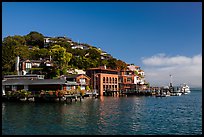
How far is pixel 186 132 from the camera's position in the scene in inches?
808

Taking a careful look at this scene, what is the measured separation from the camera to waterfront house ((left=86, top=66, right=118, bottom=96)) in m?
80.9

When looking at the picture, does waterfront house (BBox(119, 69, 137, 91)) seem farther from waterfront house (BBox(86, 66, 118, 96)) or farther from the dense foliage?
waterfront house (BBox(86, 66, 118, 96))

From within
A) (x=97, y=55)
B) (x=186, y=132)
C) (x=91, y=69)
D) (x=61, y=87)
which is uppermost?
(x=97, y=55)

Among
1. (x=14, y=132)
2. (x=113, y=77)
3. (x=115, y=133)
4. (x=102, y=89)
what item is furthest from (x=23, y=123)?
(x=113, y=77)

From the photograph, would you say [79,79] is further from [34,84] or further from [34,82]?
[34,84]

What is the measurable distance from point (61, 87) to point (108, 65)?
46.9m

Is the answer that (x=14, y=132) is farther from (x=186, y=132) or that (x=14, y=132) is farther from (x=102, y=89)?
(x=102, y=89)

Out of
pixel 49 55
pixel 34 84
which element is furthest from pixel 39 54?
pixel 34 84

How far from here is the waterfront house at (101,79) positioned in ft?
266

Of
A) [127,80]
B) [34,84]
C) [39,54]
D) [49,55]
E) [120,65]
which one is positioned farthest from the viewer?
[120,65]

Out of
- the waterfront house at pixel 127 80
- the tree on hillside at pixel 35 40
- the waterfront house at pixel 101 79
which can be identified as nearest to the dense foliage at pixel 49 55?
the tree on hillside at pixel 35 40

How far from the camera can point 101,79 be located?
8100cm

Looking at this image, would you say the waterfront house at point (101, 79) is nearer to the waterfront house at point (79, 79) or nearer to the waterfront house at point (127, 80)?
the waterfront house at point (79, 79)

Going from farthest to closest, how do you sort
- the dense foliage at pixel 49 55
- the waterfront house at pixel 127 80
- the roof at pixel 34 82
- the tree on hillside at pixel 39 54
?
the waterfront house at pixel 127 80
the tree on hillside at pixel 39 54
the dense foliage at pixel 49 55
the roof at pixel 34 82
